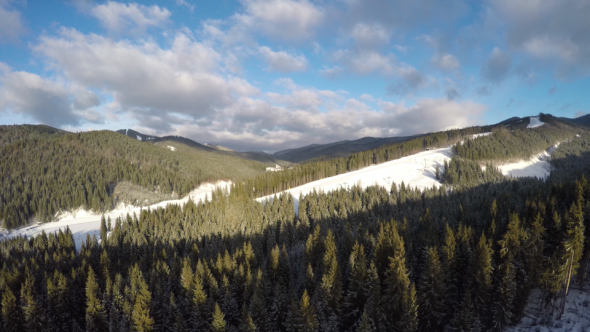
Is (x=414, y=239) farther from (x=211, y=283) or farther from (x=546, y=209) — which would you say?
(x=211, y=283)

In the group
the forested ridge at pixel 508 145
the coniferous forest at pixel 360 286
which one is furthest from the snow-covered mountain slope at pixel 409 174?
the coniferous forest at pixel 360 286

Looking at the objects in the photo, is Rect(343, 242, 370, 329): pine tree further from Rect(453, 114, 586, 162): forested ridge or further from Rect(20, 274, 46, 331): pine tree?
Rect(453, 114, 586, 162): forested ridge

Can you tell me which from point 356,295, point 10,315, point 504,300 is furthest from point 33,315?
point 504,300

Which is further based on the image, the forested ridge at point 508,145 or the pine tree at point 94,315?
the forested ridge at point 508,145

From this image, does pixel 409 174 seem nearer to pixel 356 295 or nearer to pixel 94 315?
pixel 356 295

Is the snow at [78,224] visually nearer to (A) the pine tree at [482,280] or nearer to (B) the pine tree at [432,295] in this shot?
(B) the pine tree at [432,295]

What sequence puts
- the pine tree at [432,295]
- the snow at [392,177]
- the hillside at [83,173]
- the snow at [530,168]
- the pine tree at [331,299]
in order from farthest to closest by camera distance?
the snow at [530,168] < the hillside at [83,173] < the snow at [392,177] < the pine tree at [331,299] < the pine tree at [432,295]
